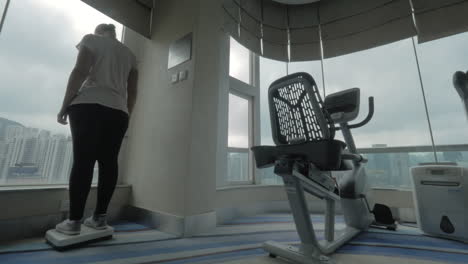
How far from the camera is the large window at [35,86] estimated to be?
1.31m

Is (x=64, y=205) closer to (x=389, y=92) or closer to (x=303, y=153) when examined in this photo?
(x=303, y=153)

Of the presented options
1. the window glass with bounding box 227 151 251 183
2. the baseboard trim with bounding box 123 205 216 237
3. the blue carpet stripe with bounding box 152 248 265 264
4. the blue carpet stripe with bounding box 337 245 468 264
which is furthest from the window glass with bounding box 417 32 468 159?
the baseboard trim with bounding box 123 205 216 237

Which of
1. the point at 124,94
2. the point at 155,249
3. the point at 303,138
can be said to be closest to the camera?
the point at 303,138

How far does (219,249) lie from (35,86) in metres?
1.86

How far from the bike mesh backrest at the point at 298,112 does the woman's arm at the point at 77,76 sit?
44.7 inches

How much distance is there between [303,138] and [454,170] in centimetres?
148

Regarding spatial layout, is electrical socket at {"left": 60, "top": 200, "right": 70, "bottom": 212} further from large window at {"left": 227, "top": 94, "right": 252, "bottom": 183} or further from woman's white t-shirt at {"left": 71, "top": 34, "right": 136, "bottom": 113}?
large window at {"left": 227, "top": 94, "right": 252, "bottom": 183}

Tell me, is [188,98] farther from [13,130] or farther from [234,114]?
[13,130]

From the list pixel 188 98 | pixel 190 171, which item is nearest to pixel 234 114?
pixel 188 98

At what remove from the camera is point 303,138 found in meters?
0.87

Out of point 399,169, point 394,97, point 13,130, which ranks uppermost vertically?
point 394,97

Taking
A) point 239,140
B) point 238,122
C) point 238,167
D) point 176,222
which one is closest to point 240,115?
point 238,122

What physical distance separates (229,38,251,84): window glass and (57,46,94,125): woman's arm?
4.72 feet

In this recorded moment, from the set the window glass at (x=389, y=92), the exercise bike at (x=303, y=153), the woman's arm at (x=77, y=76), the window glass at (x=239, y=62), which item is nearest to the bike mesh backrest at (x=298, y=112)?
the exercise bike at (x=303, y=153)
